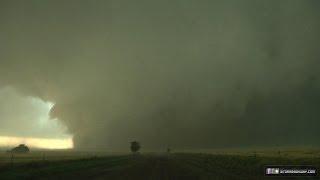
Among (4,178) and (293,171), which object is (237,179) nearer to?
(293,171)

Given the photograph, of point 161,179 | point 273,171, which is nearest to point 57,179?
point 161,179

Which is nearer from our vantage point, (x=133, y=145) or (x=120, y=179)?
(x=120, y=179)

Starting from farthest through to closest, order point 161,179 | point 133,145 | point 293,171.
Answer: point 133,145 < point 161,179 < point 293,171

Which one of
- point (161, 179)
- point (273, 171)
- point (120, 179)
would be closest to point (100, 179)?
point (120, 179)

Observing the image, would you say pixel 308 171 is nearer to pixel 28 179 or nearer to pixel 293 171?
pixel 293 171

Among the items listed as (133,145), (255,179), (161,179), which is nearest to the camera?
(161,179)

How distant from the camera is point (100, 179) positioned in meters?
34.3

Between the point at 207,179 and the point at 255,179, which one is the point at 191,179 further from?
the point at 255,179

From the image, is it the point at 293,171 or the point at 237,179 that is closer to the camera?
the point at 293,171

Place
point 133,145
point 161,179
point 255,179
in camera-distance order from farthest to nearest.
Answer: point 133,145 < point 255,179 < point 161,179

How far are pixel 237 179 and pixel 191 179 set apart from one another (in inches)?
164

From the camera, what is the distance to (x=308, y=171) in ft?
71.5

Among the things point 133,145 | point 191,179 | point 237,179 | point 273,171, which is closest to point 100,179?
point 191,179

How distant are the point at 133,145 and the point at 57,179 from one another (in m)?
165
